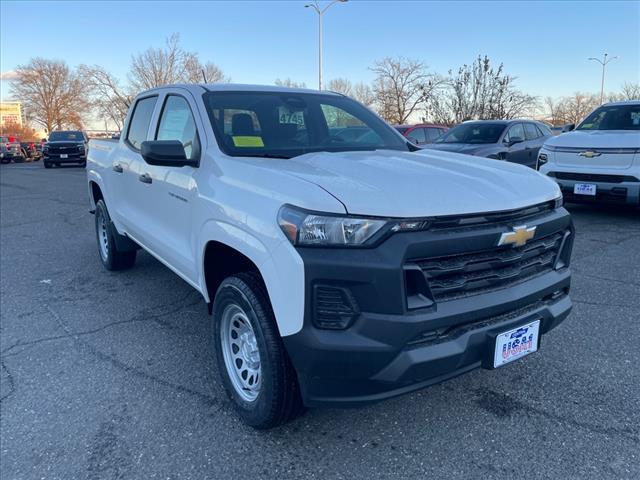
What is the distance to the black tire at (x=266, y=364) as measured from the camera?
7.39ft

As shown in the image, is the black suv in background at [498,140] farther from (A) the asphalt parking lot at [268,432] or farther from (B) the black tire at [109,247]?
(B) the black tire at [109,247]

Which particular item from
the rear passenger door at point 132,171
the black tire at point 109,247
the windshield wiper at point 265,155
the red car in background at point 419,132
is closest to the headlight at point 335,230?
the windshield wiper at point 265,155

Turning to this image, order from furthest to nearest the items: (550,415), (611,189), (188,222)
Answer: (611,189)
(188,222)
(550,415)

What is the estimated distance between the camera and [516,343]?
235 centimetres

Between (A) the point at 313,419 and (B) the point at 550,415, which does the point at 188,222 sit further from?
(B) the point at 550,415

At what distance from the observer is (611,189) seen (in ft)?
23.3

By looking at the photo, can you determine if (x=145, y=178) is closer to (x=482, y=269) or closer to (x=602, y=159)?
(x=482, y=269)

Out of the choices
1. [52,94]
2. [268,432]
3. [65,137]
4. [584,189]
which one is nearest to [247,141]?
[268,432]

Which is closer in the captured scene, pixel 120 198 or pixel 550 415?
pixel 550 415

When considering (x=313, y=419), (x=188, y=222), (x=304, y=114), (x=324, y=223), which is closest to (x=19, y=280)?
(x=188, y=222)

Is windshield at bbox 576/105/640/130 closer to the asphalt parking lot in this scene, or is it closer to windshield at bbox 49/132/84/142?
→ the asphalt parking lot

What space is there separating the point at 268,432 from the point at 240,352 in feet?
1.45

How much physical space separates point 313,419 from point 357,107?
249cm

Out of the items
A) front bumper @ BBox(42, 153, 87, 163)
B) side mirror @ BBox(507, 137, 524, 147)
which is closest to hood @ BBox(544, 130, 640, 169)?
side mirror @ BBox(507, 137, 524, 147)
